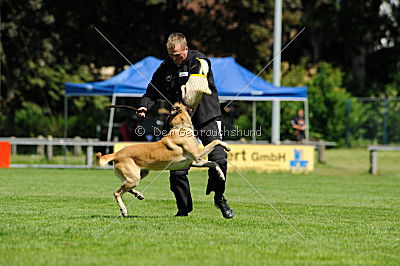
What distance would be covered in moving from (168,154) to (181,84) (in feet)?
2.80

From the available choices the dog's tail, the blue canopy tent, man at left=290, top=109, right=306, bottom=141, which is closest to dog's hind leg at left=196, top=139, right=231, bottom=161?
the dog's tail

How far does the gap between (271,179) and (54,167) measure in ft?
21.5

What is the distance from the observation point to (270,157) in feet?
68.7

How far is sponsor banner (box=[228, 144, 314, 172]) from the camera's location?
20.8 metres

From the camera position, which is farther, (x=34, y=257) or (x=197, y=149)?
(x=197, y=149)

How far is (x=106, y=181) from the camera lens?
16.9 metres

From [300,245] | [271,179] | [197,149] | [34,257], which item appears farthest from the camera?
[271,179]

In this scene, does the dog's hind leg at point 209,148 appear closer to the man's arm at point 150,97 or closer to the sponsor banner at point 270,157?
the man's arm at point 150,97

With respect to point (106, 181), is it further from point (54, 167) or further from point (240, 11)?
point (240, 11)

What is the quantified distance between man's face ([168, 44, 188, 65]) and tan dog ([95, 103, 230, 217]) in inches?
20.3

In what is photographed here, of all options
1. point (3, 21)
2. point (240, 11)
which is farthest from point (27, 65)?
point (240, 11)

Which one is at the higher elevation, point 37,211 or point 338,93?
point 338,93

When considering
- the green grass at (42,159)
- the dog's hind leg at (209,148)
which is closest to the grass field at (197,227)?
the dog's hind leg at (209,148)

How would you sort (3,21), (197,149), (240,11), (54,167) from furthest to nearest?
(240,11), (3,21), (54,167), (197,149)
